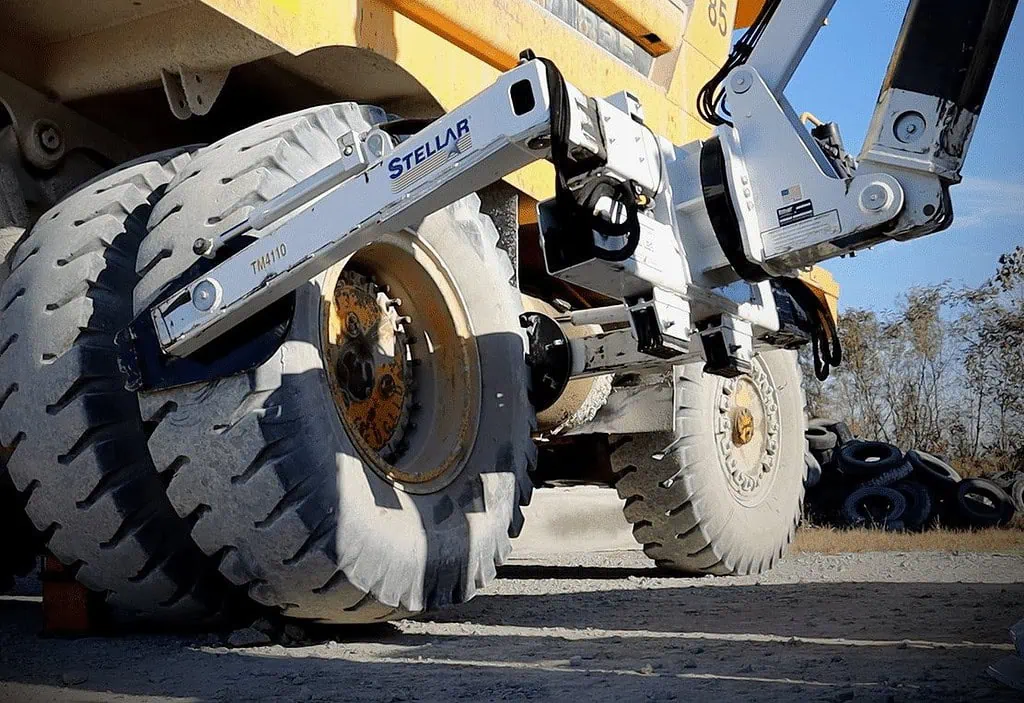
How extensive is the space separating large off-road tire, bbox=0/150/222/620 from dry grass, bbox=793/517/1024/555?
16.9ft

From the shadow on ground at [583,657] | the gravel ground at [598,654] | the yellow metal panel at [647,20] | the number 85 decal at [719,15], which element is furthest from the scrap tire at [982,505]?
the yellow metal panel at [647,20]

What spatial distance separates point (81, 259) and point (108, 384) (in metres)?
0.37

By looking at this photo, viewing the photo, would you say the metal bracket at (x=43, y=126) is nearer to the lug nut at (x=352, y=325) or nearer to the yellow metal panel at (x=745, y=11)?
the lug nut at (x=352, y=325)

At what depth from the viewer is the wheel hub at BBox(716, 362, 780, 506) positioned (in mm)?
5996

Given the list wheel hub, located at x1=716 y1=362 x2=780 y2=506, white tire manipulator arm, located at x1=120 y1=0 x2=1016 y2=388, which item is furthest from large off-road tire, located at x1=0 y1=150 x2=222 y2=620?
wheel hub, located at x1=716 y1=362 x2=780 y2=506

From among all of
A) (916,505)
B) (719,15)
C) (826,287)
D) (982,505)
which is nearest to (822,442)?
(916,505)

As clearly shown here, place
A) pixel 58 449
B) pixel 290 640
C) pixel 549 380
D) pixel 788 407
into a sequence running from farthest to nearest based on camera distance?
1. pixel 788 407
2. pixel 549 380
3. pixel 290 640
4. pixel 58 449

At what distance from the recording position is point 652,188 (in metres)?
3.36

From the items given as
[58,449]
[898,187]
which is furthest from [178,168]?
[898,187]

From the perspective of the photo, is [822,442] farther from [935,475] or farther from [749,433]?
Result: [749,433]

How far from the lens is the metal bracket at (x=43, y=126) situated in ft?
12.4

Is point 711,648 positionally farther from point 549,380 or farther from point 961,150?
point 961,150

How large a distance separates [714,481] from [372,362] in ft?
8.57

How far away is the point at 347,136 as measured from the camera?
3.21 metres
